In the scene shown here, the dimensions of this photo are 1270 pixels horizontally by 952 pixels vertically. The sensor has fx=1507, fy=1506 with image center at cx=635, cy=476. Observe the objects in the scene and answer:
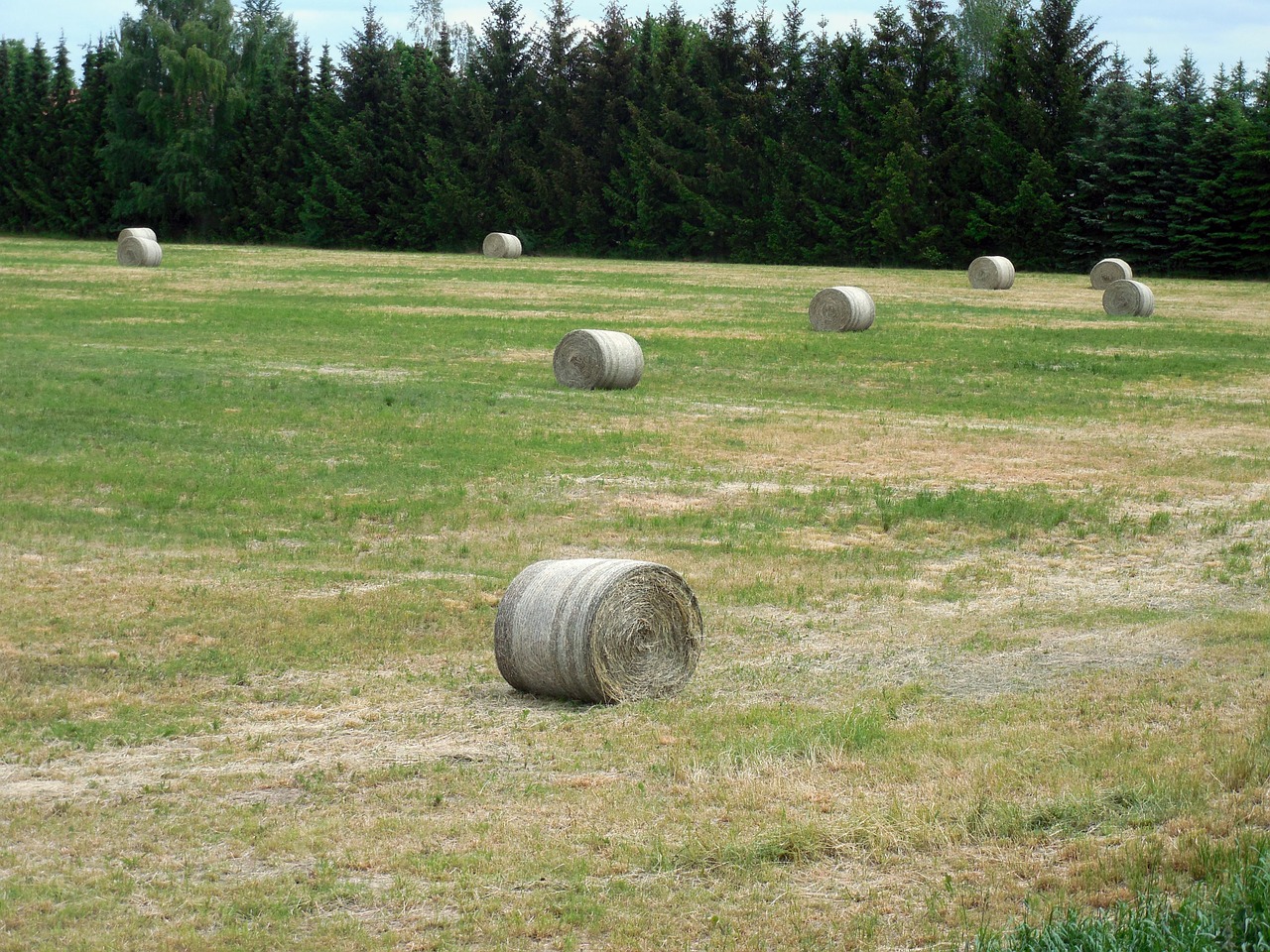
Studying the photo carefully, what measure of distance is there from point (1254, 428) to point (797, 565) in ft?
33.1

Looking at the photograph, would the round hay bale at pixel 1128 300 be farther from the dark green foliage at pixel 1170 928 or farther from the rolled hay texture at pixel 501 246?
the dark green foliage at pixel 1170 928

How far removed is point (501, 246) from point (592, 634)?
51.1 m

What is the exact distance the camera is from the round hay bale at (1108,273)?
41.9 metres

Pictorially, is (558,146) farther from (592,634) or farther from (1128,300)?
(592,634)

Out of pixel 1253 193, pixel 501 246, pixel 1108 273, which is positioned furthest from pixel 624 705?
pixel 501 246

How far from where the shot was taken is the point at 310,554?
1219 cm

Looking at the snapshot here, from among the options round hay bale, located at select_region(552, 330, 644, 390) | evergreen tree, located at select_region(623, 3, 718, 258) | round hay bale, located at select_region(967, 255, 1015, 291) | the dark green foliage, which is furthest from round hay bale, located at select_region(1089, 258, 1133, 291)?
the dark green foliage

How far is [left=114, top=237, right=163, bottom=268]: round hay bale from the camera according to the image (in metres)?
46.0

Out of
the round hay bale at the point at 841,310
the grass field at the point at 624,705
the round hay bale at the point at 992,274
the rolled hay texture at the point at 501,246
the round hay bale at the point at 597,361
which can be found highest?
the rolled hay texture at the point at 501,246

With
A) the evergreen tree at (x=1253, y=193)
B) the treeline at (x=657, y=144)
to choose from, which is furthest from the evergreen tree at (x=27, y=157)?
the evergreen tree at (x=1253, y=193)

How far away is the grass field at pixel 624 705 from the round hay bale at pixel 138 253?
23.6 metres

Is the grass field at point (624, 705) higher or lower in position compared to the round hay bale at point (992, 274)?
lower

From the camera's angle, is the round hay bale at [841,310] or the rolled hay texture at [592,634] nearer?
the rolled hay texture at [592,634]

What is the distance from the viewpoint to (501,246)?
58.5 m
